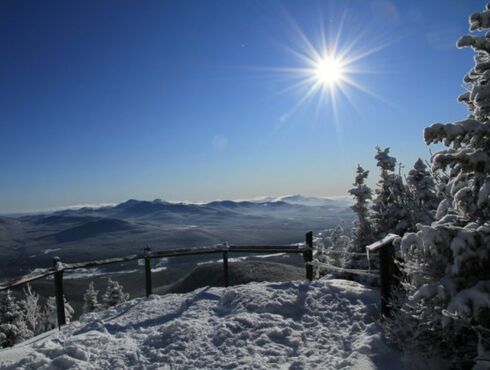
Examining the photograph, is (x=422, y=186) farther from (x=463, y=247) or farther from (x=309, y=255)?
(x=463, y=247)

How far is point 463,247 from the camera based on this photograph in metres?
4.91

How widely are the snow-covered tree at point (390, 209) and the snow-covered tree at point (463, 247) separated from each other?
9.84 metres

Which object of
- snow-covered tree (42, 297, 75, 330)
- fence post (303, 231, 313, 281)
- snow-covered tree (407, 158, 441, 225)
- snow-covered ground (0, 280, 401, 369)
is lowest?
snow-covered tree (42, 297, 75, 330)

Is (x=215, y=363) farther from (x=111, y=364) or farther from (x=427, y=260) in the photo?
(x=427, y=260)

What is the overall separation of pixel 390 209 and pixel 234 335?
1182 cm

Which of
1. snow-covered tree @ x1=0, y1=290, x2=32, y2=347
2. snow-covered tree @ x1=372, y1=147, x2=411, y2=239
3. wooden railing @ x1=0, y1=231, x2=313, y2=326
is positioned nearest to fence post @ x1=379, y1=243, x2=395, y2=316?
wooden railing @ x1=0, y1=231, x2=313, y2=326

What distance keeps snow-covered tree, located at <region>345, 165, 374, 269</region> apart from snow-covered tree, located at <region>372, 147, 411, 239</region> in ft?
1.96

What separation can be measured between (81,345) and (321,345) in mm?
4651

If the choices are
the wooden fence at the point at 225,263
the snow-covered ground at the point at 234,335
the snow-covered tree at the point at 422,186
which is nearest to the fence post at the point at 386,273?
the wooden fence at the point at 225,263

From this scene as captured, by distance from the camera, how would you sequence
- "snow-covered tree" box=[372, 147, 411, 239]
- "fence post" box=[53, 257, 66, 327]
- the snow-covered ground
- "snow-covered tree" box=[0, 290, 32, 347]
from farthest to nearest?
"snow-covered tree" box=[0, 290, 32, 347], "snow-covered tree" box=[372, 147, 411, 239], "fence post" box=[53, 257, 66, 327], the snow-covered ground

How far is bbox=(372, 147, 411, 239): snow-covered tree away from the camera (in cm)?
1631

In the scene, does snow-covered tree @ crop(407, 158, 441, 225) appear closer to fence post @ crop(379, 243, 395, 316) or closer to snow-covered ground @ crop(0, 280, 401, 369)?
snow-covered ground @ crop(0, 280, 401, 369)

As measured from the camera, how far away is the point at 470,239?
4.89m

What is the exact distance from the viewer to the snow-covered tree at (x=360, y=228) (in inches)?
644
